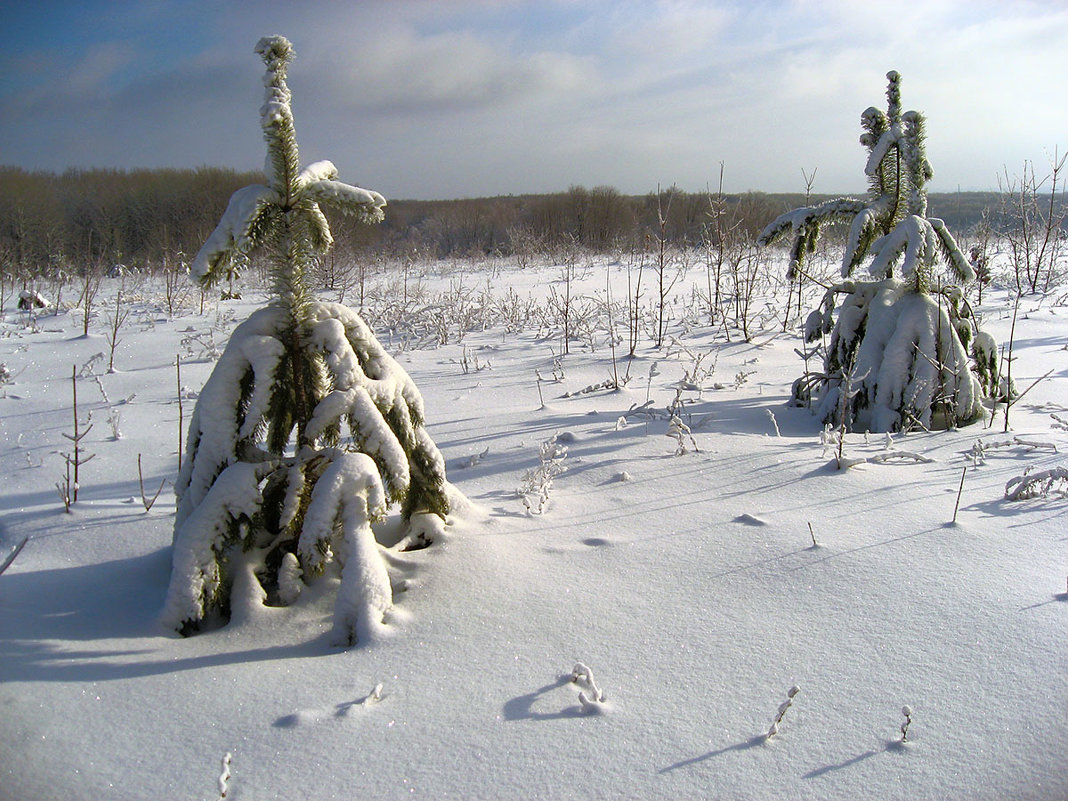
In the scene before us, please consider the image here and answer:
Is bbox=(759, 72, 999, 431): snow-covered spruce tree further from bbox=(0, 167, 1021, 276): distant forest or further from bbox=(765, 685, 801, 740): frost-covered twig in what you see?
bbox=(0, 167, 1021, 276): distant forest

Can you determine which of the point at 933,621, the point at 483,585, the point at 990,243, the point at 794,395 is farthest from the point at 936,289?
the point at 990,243

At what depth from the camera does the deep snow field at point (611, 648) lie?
1457 millimetres

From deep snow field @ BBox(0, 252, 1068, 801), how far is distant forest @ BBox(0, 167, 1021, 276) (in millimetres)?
5989

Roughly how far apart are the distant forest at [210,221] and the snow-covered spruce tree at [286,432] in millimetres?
6650

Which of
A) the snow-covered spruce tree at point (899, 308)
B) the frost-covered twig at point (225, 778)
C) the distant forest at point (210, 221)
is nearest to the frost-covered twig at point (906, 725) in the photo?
the frost-covered twig at point (225, 778)

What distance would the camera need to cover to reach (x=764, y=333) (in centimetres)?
783

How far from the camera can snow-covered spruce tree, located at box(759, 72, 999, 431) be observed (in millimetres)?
3811

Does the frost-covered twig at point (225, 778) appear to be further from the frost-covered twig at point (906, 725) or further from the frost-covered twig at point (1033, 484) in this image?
the frost-covered twig at point (1033, 484)

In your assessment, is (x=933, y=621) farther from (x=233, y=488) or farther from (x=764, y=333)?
(x=764, y=333)

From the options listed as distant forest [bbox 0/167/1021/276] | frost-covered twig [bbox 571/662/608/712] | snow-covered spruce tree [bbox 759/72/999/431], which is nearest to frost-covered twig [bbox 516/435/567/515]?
frost-covered twig [bbox 571/662/608/712]

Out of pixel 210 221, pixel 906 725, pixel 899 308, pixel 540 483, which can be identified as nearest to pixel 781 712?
pixel 906 725

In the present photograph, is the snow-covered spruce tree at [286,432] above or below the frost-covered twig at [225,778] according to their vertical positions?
above

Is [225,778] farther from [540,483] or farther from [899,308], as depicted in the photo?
[899,308]

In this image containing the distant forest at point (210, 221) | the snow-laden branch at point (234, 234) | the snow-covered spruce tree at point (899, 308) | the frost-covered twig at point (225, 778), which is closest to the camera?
the frost-covered twig at point (225, 778)
